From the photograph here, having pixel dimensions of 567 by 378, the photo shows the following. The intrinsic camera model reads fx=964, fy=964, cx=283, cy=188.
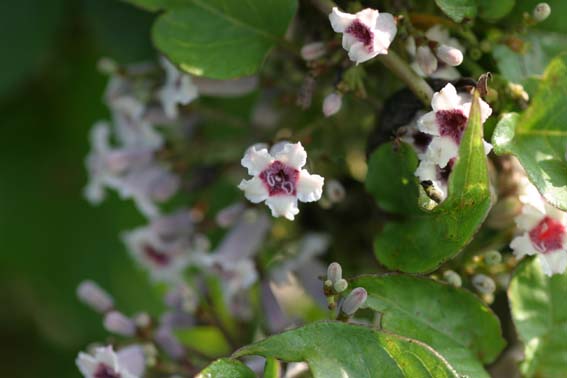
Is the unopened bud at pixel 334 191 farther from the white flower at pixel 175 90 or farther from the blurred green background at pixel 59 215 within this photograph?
the blurred green background at pixel 59 215

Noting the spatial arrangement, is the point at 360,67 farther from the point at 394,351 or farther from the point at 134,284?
the point at 134,284

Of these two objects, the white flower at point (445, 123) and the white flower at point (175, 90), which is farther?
the white flower at point (175, 90)

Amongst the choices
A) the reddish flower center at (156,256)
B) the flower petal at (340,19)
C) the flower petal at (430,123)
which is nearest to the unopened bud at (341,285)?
the flower petal at (430,123)

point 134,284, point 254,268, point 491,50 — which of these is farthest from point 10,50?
point 491,50

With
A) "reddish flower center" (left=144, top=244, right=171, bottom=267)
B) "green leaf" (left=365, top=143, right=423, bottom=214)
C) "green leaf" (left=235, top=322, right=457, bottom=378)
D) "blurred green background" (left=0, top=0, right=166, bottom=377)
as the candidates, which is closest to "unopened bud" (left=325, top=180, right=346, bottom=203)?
"green leaf" (left=365, top=143, right=423, bottom=214)

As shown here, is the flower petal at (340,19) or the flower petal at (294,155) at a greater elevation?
the flower petal at (340,19)

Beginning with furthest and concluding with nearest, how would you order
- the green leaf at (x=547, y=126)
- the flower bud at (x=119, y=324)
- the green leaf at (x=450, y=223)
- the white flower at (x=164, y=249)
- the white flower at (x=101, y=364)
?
the white flower at (x=164, y=249)
the flower bud at (x=119, y=324)
the white flower at (x=101, y=364)
the green leaf at (x=547, y=126)
the green leaf at (x=450, y=223)

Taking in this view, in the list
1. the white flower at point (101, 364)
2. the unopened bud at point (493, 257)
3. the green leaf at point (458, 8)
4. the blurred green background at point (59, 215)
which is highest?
the green leaf at point (458, 8)
